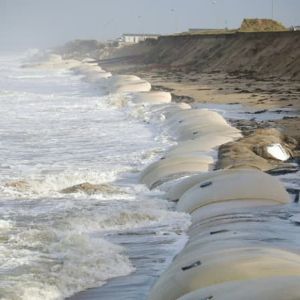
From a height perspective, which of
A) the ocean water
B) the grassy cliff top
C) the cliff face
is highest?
the grassy cliff top

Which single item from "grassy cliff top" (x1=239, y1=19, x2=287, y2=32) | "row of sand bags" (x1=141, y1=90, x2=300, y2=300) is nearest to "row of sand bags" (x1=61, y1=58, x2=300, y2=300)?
"row of sand bags" (x1=141, y1=90, x2=300, y2=300)

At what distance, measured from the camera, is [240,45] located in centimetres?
5469

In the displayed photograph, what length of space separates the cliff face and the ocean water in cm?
2214

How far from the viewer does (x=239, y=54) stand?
5269 centimetres

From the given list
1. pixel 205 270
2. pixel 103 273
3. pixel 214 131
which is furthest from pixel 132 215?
pixel 214 131

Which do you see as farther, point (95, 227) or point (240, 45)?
point (240, 45)

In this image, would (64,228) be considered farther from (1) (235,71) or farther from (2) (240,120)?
(1) (235,71)

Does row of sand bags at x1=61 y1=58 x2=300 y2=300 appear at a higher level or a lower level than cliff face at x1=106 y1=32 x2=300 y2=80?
lower

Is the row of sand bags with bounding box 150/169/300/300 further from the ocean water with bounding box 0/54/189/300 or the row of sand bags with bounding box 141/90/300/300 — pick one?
the ocean water with bounding box 0/54/189/300

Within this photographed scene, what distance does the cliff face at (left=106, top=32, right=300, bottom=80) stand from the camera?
43625 mm

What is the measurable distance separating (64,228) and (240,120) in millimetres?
13431

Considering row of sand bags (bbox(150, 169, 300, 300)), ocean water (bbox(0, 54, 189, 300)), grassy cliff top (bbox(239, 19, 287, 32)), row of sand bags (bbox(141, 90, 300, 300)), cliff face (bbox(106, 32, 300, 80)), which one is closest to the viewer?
row of sand bags (bbox(150, 169, 300, 300))

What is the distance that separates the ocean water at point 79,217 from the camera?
8.10 m

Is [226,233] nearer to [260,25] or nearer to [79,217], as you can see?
[79,217]
